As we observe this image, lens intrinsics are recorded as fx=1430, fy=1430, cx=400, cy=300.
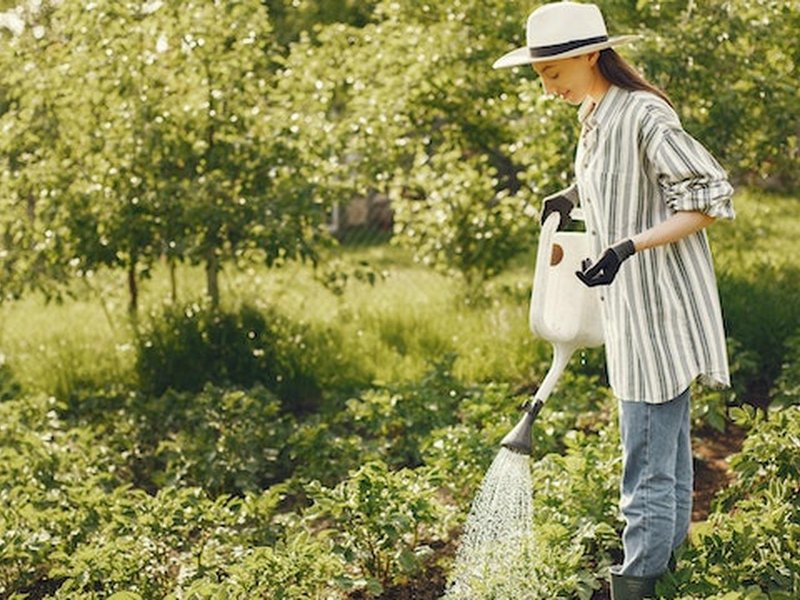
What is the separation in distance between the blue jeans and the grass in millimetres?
2605

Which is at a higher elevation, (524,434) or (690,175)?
(690,175)

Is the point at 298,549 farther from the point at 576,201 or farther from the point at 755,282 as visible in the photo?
the point at 755,282

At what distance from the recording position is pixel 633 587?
3471 millimetres

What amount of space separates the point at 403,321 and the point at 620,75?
12.8ft

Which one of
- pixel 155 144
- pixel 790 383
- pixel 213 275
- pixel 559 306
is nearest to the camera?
pixel 559 306

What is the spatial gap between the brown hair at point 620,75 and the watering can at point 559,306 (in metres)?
0.41

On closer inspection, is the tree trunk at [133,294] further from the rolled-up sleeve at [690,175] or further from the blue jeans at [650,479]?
the rolled-up sleeve at [690,175]

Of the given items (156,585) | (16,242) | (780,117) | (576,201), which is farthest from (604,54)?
(16,242)

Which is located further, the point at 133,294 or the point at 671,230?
the point at 133,294

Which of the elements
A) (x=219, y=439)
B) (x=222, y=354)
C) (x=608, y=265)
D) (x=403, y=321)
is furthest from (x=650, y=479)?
(x=403, y=321)

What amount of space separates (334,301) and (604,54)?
16.0 ft

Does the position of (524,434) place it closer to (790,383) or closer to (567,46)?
(567,46)

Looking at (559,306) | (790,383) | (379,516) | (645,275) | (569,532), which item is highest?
(645,275)

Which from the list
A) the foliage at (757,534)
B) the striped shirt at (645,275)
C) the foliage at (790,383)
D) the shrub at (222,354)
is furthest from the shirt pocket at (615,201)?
the shrub at (222,354)
